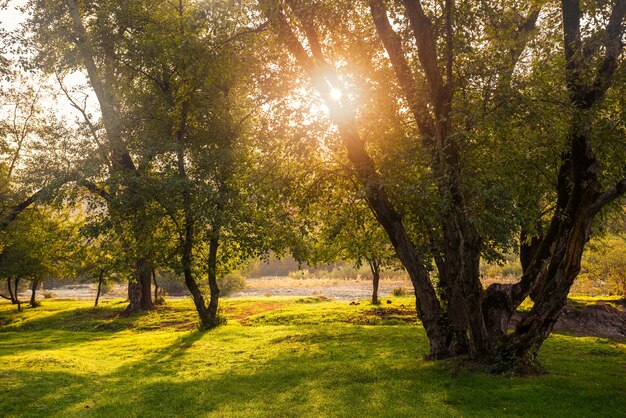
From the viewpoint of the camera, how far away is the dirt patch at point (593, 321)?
95.3 feet

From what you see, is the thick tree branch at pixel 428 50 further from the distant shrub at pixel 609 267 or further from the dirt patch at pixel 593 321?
the distant shrub at pixel 609 267

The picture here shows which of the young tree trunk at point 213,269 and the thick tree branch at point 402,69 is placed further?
the young tree trunk at point 213,269

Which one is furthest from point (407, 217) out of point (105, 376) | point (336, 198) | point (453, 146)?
point (105, 376)

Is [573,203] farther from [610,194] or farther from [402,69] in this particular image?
[402,69]

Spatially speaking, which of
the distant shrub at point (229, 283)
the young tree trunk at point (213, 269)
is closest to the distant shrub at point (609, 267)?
the young tree trunk at point (213, 269)

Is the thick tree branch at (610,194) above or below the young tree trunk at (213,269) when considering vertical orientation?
above

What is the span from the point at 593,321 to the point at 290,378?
76.8ft

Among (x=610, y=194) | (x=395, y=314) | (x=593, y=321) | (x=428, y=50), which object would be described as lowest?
(x=395, y=314)

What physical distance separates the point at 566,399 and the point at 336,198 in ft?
34.4

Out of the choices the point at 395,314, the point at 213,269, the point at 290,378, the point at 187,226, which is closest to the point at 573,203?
the point at 290,378

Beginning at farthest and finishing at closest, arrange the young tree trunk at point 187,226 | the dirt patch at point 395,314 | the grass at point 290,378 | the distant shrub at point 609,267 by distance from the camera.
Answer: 1. the distant shrub at point 609,267
2. the dirt patch at point 395,314
3. the young tree trunk at point 187,226
4. the grass at point 290,378

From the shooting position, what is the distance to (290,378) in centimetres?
1681

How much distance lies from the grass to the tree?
204cm

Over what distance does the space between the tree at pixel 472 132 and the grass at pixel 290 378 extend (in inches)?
80.4
